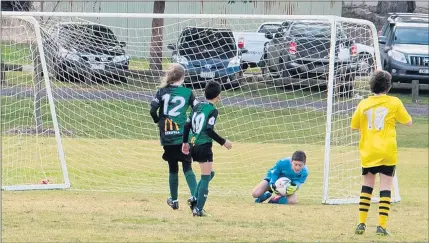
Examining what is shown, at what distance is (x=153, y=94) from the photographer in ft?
53.6

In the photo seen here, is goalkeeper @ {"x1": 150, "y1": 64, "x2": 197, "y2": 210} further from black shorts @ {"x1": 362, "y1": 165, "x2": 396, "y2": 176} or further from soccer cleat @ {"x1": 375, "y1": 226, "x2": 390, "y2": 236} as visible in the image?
soccer cleat @ {"x1": 375, "y1": 226, "x2": 390, "y2": 236}

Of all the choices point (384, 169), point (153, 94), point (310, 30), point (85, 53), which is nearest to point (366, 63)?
point (310, 30)

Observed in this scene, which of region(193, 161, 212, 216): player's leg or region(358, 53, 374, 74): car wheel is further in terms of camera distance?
region(358, 53, 374, 74): car wheel

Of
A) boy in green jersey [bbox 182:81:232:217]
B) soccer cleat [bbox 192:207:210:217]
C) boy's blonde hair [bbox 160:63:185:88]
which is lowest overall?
soccer cleat [bbox 192:207:210:217]

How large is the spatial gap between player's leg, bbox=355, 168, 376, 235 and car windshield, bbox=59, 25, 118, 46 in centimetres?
605

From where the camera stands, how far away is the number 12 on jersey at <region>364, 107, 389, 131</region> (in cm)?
916

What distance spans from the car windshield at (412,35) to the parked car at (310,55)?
1104 centimetres

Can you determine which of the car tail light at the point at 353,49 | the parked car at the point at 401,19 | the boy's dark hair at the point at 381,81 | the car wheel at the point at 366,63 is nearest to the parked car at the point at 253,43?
the car tail light at the point at 353,49

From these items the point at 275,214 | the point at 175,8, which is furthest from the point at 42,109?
the point at 175,8

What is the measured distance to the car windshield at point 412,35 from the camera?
92.2 feet

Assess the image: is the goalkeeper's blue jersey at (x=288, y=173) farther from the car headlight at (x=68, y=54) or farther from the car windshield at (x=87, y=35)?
the car headlight at (x=68, y=54)

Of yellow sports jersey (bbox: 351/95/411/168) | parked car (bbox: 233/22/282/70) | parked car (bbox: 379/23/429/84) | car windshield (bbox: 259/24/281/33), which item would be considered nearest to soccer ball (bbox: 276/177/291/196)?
yellow sports jersey (bbox: 351/95/411/168)

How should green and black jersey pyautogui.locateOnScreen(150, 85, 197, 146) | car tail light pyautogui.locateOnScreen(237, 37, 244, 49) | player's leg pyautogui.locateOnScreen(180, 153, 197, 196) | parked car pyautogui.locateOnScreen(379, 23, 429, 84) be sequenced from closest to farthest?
green and black jersey pyautogui.locateOnScreen(150, 85, 197, 146), player's leg pyautogui.locateOnScreen(180, 153, 197, 196), car tail light pyautogui.locateOnScreen(237, 37, 244, 49), parked car pyautogui.locateOnScreen(379, 23, 429, 84)

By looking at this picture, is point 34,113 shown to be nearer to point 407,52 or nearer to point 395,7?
point 407,52
